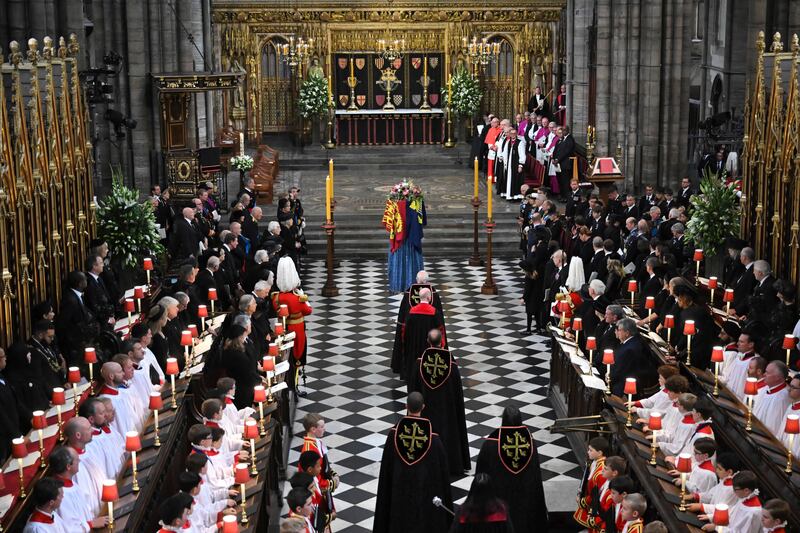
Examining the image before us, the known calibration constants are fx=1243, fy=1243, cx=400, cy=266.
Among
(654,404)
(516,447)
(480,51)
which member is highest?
(480,51)

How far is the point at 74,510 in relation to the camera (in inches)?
374

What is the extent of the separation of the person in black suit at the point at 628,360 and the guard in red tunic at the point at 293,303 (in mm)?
4562

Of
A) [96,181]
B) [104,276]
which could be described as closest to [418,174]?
[96,181]

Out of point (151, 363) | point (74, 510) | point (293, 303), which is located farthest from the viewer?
point (293, 303)

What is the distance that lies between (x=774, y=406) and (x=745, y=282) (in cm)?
417

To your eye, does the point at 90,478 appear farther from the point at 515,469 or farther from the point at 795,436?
the point at 795,436

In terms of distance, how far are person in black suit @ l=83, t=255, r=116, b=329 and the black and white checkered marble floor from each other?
9.02 ft

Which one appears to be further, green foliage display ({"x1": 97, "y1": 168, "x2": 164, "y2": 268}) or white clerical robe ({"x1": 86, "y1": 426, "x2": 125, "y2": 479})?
green foliage display ({"x1": 97, "y1": 168, "x2": 164, "y2": 268})

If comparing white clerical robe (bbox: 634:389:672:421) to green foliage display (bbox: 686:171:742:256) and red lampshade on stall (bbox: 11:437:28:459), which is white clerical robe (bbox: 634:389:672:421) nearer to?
green foliage display (bbox: 686:171:742:256)

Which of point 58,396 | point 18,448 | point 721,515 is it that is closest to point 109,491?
point 18,448

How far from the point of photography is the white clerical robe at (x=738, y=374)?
492 inches

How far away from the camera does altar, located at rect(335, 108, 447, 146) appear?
36938 mm

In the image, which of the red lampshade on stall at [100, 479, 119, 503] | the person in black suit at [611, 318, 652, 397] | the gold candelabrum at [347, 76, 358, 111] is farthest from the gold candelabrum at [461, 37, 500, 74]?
the red lampshade on stall at [100, 479, 119, 503]

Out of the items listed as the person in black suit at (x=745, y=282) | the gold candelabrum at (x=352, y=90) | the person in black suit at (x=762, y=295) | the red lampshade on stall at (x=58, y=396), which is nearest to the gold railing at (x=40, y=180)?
the red lampshade on stall at (x=58, y=396)
